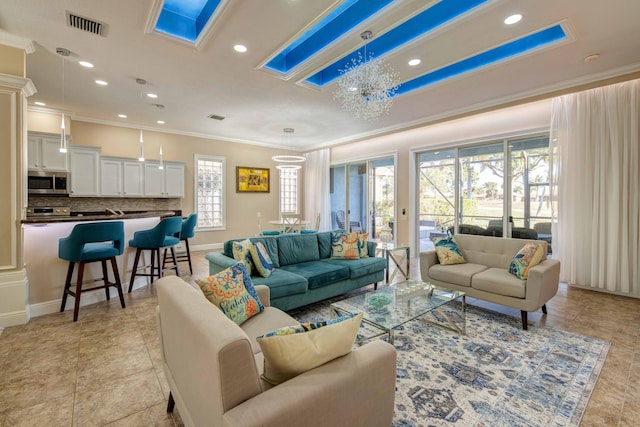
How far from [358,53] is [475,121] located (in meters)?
3.08

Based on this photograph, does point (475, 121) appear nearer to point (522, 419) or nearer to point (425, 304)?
point (425, 304)

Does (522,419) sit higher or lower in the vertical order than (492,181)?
lower

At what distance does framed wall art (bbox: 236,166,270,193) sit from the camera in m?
7.92

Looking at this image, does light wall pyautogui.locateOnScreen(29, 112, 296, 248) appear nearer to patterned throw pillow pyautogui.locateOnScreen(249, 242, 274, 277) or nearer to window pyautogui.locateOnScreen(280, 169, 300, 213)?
window pyautogui.locateOnScreen(280, 169, 300, 213)

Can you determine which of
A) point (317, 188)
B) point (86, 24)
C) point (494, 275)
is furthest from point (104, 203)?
point (494, 275)

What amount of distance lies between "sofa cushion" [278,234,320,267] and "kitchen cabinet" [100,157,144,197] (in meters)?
4.24

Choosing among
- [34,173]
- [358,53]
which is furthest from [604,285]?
[34,173]

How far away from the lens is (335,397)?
1068mm

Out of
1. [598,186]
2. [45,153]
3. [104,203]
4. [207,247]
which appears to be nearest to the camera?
[598,186]

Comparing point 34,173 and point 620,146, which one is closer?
point 620,146

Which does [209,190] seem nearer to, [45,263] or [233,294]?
[45,263]

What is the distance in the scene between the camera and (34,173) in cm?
502

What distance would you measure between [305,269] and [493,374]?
6.53 feet

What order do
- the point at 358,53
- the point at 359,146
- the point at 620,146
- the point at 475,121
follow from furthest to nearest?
the point at 359,146, the point at 475,121, the point at 620,146, the point at 358,53
